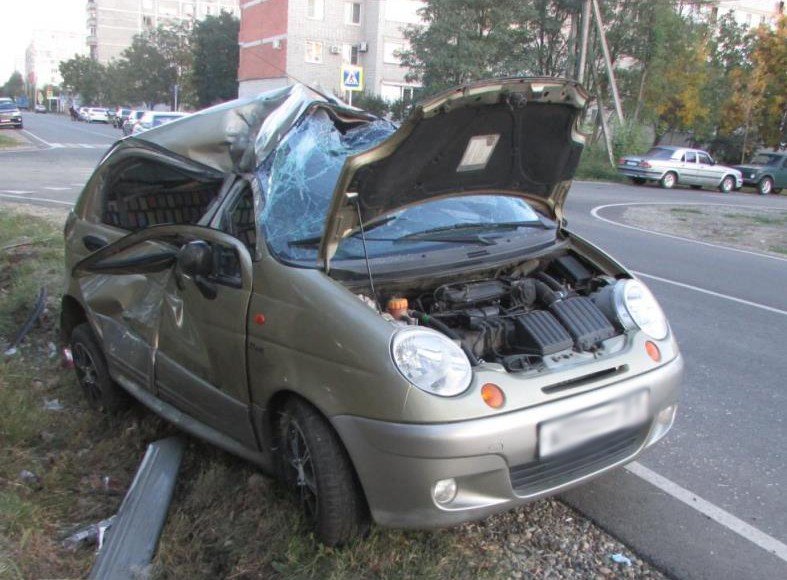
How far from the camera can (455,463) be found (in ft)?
8.37

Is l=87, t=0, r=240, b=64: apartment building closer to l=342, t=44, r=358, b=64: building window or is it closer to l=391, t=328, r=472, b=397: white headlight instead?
l=342, t=44, r=358, b=64: building window

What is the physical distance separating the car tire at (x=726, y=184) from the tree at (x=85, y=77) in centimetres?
8788

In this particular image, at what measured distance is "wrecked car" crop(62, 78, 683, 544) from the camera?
2.64 m

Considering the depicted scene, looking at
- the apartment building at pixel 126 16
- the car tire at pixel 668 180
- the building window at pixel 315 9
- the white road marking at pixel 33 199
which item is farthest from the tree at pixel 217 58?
the apartment building at pixel 126 16

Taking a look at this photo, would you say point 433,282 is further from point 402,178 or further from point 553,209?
point 553,209

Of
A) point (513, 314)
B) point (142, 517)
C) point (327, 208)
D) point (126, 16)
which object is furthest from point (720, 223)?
point (126, 16)

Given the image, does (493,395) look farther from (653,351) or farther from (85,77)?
(85,77)

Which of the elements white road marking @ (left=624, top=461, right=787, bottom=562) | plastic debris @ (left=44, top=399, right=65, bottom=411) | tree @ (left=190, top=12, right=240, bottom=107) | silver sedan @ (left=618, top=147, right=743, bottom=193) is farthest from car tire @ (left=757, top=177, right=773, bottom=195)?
tree @ (left=190, top=12, right=240, bottom=107)

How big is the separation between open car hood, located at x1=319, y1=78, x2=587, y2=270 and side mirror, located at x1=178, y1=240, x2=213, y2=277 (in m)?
0.58

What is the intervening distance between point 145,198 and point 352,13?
5420cm

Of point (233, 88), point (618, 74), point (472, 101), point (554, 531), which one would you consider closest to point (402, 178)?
point (472, 101)

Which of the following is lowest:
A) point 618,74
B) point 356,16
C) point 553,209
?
point 553,209

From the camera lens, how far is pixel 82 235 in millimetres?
4422

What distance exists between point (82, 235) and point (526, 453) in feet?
10.3
